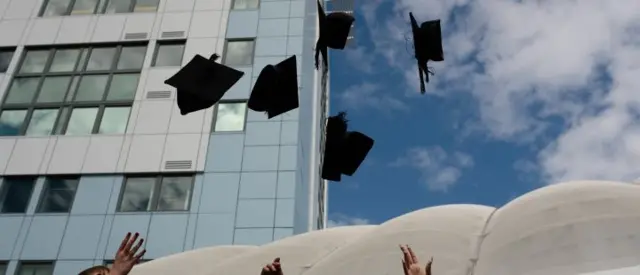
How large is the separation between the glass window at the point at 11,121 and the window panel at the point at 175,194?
200 inches

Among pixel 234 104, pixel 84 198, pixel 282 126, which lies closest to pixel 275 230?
pixel 282 126

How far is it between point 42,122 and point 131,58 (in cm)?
322

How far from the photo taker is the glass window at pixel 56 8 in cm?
1984

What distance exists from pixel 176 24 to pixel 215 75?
11776mm

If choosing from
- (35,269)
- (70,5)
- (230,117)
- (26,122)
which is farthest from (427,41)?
(70,5)

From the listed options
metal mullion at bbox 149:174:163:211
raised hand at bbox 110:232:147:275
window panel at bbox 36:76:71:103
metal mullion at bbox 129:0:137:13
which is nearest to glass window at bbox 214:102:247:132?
metal mullion at bbox 149:174:163:211

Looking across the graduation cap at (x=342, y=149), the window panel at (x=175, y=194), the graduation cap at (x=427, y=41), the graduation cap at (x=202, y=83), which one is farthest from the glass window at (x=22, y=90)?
the graduation cap at (x=427, y=41)

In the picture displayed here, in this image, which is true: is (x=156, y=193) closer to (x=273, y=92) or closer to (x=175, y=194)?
(x=175, y=194)

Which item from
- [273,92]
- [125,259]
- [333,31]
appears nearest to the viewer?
[125,259]

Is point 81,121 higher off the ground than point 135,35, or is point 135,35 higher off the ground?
point 135,35

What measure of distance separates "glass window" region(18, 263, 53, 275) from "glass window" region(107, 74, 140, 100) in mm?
5267

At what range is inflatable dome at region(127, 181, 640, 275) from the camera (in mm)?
4809

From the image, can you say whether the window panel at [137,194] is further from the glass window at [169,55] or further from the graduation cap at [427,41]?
the graduation cap at [427,41]

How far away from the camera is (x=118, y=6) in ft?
65.1
